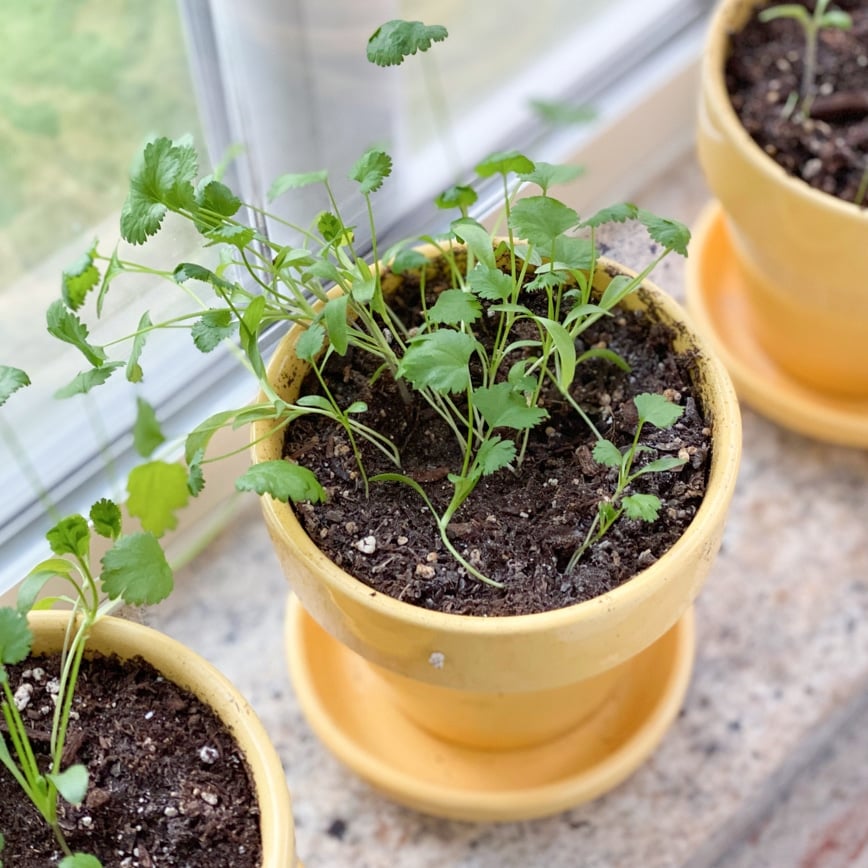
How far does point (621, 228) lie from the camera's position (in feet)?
2.94

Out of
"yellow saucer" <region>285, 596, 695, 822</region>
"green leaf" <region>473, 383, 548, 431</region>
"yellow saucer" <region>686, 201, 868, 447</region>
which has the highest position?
"green leaf" <region>473, 383, 548, 431</region>

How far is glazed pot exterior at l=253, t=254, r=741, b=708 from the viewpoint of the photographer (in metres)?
0.70

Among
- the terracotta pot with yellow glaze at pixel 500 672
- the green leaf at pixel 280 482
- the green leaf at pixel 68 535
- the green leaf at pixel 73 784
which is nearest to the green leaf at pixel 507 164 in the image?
the terracotta pot with yellow glaze at pixel 500 672

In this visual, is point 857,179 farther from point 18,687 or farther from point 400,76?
point 18,687

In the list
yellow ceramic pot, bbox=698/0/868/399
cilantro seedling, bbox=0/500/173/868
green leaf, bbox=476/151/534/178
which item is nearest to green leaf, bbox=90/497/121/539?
cilantro seedling, bbox=0/500/173/868

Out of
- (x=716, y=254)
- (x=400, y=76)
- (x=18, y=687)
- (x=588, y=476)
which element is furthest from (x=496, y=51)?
(x=18, y=687)

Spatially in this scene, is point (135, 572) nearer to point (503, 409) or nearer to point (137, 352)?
point (137, 352)

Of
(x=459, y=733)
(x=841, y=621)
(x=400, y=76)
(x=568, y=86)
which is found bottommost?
(x=841, y=621)

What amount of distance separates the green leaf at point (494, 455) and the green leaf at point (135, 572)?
20 cm

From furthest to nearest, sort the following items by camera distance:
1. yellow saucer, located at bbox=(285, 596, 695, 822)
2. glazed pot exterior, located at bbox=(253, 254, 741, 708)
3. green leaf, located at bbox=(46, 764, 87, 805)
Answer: yellow saucer, located at bbox=(285, 596, 695, 822)
glazed pot exterior, located at bbox=(253, 254, 741, 708)
green leaf, located at bbox=(46, 764, 87, 805)

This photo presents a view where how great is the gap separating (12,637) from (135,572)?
A: 0.07 m

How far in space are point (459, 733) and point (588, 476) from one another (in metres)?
0.27

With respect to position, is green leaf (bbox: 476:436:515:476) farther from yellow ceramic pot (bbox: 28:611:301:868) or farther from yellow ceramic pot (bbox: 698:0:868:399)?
yellow ceramic pot (bbox: 698:0:868:399)

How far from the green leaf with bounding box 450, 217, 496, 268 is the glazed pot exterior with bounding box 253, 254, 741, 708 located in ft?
0.60
